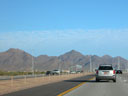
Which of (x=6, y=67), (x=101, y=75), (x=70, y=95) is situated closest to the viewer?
(x=70, y=95)

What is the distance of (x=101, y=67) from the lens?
112ft

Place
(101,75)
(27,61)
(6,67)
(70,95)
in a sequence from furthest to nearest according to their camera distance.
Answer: (27,61) → (6,67) → (101,75) → (70,95)

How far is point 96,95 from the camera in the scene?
1830 cm

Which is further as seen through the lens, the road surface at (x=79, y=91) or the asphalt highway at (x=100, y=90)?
the road surface at (x=79, y=91)

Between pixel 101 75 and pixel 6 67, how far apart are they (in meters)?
144

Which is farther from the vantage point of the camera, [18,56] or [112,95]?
[18,56]

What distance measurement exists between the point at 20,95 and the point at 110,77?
54.9 ft

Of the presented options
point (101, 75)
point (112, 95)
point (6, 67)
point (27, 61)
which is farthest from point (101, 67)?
point (27, 61)

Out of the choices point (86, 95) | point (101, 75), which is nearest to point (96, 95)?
point (86, 95)

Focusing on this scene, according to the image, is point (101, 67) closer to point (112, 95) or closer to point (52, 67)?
Answer: point (112, 95)

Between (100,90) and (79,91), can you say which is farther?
(100,90)

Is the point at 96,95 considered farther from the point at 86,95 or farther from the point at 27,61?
the point at 27,61

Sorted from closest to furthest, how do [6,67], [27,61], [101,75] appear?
[101,75] < [6,67] < [27,61]

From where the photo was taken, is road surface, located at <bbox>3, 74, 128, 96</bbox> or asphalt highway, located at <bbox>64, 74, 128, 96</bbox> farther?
road surface, located at <bbox>3, 74, 128, 96</bbox>
